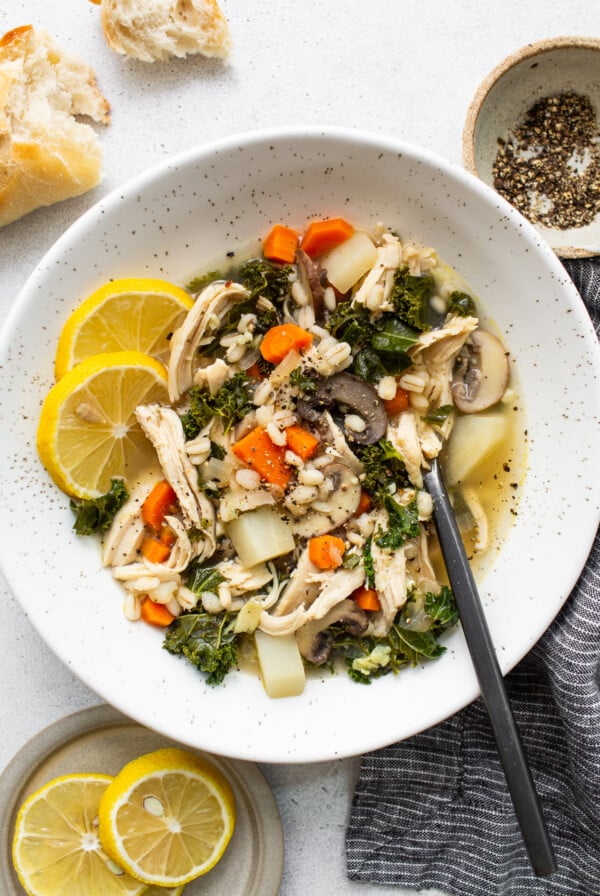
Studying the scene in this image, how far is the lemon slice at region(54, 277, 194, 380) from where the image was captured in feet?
9.31

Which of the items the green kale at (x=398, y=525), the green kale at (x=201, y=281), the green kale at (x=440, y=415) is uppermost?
the green kale at (x=201, y=281)

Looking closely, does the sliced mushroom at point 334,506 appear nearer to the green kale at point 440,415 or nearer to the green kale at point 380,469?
the green kale at point 380,469

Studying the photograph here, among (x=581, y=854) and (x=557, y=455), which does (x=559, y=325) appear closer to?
(x=557, y=455)

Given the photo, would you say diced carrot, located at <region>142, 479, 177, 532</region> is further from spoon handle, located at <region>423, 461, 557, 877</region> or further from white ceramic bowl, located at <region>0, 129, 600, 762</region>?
spoon handle, located at <region>423, 461, 557, 877</region>

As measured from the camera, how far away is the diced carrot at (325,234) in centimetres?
308

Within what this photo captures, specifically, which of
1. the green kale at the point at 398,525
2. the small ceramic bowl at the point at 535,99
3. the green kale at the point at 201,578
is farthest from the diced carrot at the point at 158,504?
the small ceramic bowl at the point at 535,99

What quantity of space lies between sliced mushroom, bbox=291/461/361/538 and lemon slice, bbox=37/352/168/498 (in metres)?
0.69

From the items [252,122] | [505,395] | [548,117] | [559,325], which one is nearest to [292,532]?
[505,395]

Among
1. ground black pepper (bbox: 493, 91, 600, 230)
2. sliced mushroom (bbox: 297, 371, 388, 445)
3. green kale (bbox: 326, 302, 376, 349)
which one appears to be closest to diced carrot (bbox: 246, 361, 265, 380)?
sliced mushroom (bbox: 297, 371, 388, 445)

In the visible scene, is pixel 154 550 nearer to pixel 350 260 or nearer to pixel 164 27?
pixel 350 260

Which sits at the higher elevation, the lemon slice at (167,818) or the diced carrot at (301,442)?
the diced carrot at (301,442)

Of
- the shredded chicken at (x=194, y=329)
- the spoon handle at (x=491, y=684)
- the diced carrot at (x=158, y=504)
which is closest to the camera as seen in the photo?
the spoon handle at (x=491, y=684)

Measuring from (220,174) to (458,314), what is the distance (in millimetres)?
1060

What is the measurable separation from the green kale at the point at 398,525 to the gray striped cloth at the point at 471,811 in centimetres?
78
